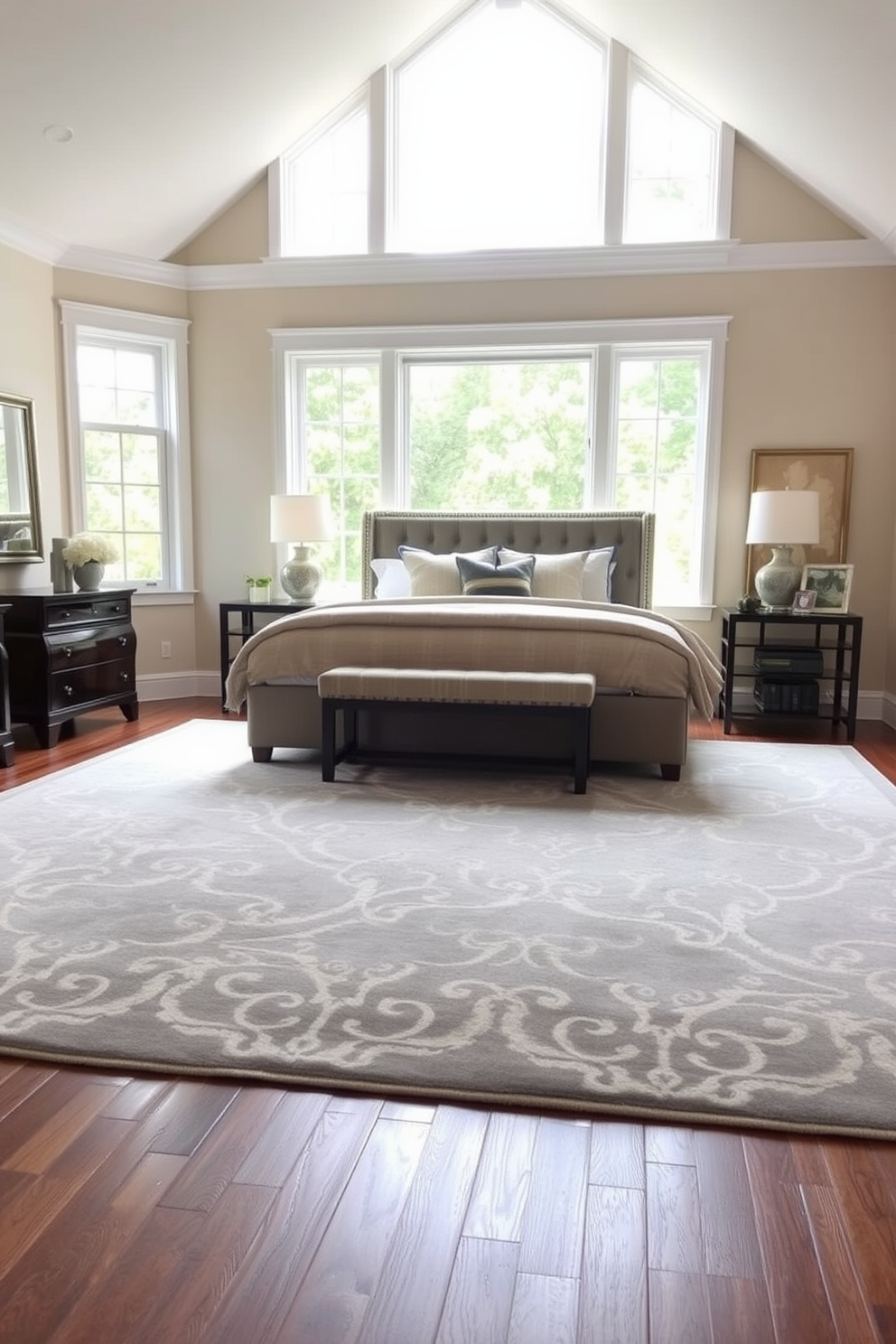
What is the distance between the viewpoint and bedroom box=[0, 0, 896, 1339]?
5758mm

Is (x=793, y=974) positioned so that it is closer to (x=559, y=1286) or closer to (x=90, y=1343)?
(x=559, y=1286)

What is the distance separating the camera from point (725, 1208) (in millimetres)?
1557

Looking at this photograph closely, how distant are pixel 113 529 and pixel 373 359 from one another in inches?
80.0

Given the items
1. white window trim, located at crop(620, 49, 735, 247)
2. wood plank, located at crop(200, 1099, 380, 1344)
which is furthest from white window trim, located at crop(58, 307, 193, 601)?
wood plank, located at crop(200, 1099, 380, 1344)

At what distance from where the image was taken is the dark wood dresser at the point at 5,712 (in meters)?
4.43

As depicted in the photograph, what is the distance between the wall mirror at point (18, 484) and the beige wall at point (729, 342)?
13cm

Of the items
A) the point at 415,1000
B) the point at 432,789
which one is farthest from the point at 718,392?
the point at 415,1000

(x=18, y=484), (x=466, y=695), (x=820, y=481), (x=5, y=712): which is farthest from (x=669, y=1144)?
(x=18, y=484)

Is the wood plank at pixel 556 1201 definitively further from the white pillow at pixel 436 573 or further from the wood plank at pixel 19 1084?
the white pillow at pixel 436 573

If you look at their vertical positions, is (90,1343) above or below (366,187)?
below

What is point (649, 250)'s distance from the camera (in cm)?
591

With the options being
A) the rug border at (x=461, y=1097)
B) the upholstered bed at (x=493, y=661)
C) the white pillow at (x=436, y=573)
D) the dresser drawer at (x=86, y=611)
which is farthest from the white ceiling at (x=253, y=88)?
the rug border at (x=461, y=1097)

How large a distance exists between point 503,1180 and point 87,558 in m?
4.68

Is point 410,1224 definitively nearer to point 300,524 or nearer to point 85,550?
point 85,550
